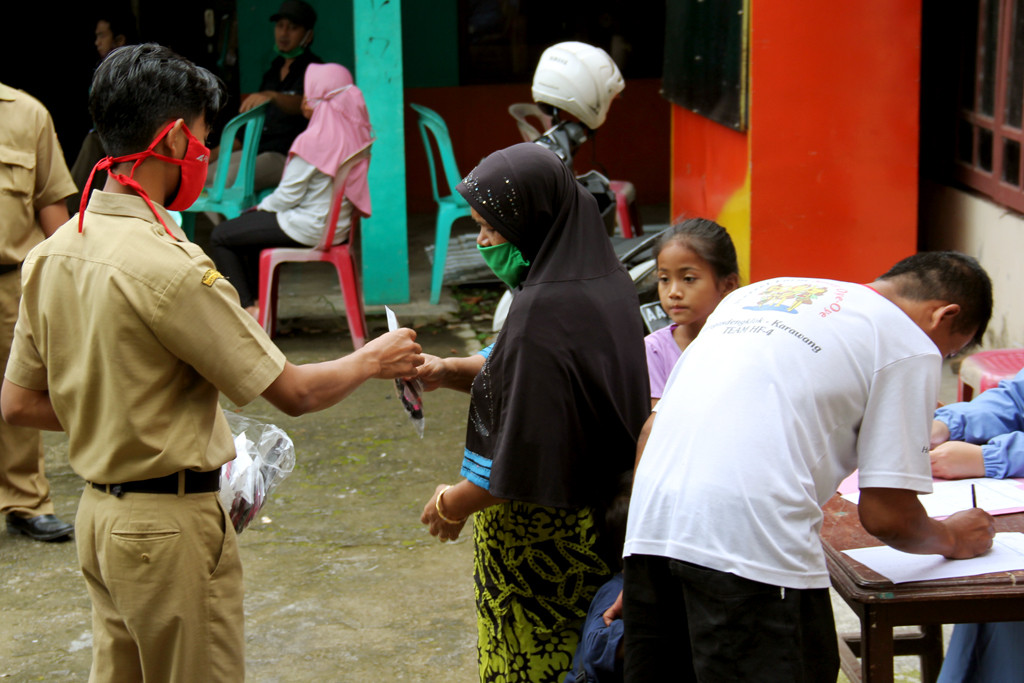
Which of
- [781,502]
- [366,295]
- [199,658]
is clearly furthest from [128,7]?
[781,502]

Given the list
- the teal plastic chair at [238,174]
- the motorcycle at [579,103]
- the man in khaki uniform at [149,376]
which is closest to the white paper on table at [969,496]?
the man in khaki uniform at [149,376]

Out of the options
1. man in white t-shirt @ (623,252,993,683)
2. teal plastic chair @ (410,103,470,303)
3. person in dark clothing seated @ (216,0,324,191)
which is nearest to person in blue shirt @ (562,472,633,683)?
man in white t-shirt @ (623,252,993,683)

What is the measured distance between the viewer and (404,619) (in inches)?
139

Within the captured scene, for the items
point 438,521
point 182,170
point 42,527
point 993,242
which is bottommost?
point 42,527

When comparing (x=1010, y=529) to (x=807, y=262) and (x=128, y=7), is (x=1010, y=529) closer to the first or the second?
(x=807, y=262)

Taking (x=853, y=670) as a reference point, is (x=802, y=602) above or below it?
above

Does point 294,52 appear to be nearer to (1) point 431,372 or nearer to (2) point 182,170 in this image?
(1) point 431,372

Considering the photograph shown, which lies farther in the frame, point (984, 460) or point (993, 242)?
point (993, 242)

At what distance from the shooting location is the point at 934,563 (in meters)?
1.98

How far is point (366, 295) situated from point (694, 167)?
7.73 feet

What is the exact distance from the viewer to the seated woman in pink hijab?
6070 millimetres

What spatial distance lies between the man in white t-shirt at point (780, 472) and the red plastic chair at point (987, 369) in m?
1.69

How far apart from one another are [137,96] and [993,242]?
4.67 meters

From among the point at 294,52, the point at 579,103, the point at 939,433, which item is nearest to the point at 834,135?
the point at 579,103
